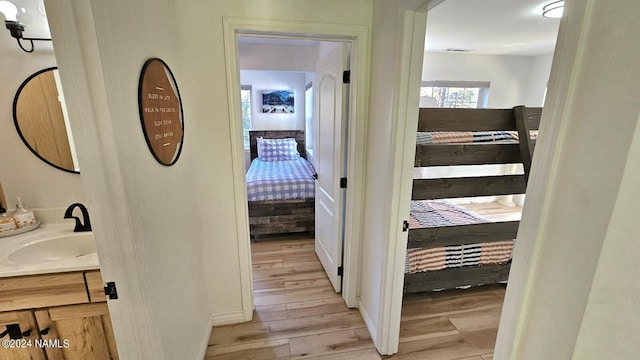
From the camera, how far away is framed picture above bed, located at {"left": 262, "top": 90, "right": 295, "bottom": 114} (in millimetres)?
5648

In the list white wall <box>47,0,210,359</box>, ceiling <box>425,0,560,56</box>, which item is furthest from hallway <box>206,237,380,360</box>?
ceiling <box>425,0,560,56</box>

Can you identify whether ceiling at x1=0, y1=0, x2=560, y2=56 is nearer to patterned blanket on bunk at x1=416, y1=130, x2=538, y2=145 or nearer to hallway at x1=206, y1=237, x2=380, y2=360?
patterned blanket on bunk at x1=416, y1=130, x2=538, y2=145

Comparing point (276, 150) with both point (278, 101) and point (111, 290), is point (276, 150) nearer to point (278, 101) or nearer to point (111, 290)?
point (278, 101)

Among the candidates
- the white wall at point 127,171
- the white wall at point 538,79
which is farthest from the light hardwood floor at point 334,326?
the white wall at point 538,79

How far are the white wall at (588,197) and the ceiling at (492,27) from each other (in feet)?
6.27

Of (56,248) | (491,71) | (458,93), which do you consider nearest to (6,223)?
(56,248)

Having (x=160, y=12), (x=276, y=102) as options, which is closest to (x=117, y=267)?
(x=160, y=12)

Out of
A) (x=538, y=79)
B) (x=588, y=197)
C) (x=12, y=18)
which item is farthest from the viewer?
(x=538, y=79)

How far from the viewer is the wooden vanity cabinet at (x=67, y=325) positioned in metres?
1.17

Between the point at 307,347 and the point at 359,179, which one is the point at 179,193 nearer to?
the point at 359,179

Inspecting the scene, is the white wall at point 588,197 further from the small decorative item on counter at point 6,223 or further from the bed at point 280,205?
the bed at point 280,205

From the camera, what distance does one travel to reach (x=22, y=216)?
1468 mm

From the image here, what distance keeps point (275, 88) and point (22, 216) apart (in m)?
4.75

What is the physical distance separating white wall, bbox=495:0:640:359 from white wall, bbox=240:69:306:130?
5.37m
